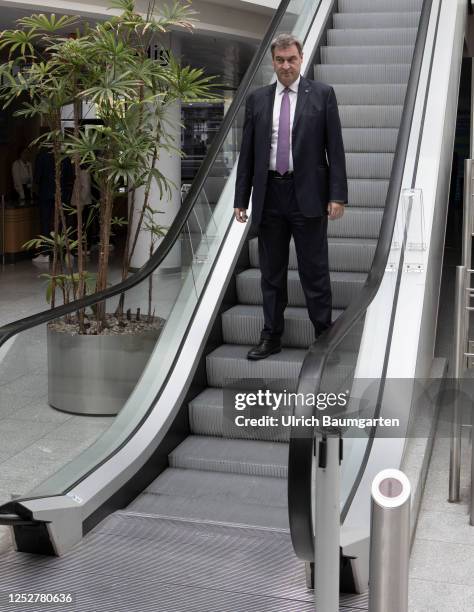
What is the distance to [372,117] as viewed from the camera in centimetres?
761

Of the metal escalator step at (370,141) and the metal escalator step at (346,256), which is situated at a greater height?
the metal escalator step at (370,141)

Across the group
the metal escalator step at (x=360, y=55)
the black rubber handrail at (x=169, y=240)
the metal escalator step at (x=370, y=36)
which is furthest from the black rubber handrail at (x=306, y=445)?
the metal escalator step at (x=370, y=36)

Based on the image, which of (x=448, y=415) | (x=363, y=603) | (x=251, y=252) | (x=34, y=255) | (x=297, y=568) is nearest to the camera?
(x=363, y=603)

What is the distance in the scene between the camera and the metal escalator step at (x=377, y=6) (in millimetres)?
8859

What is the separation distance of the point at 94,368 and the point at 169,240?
823 mm

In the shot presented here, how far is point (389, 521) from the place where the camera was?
2.51 m

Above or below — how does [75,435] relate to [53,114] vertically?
below

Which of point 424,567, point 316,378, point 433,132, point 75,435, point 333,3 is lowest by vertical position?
point 424,567

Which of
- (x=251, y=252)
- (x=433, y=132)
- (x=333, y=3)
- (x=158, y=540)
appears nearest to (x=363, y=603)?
(x=158, y=540)

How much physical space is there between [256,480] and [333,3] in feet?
17.8

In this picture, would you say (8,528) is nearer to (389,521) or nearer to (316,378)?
(316,378)

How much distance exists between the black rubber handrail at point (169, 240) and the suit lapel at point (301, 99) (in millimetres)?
754

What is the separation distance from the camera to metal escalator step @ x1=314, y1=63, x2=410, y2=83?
8.02 m

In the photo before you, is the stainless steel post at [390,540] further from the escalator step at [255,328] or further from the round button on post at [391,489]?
the escalator step at [255,328]
